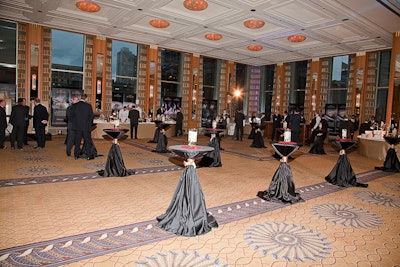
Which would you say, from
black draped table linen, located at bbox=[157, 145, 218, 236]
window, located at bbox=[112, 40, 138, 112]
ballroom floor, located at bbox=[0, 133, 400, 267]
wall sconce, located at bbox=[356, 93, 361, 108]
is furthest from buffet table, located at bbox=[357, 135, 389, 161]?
window, located at bbox=[112, 40, 138, 112]

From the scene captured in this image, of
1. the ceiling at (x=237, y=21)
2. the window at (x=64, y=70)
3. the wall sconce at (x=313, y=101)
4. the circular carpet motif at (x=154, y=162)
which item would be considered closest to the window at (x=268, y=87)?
the wall sconce at (x=313, y=101)

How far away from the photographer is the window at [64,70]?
11.5m

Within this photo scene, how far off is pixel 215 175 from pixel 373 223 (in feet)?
9.34

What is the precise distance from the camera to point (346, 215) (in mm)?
3617

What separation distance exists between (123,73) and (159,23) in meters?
3.87

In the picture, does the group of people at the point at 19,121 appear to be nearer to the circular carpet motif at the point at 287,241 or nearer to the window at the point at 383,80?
the circular carpet motif at the point at 287,241

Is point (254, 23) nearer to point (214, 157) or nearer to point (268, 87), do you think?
point (214, 157)

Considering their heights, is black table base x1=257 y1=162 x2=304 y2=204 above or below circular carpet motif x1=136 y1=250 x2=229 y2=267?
above

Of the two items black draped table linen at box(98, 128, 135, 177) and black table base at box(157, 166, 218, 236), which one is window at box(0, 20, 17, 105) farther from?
black table base at box(157, 166, 218, 236)

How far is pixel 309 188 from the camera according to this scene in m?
4.88

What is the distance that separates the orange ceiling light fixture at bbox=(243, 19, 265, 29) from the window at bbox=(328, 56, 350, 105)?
6113 millimetres

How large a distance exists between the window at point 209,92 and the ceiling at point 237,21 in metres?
2.54

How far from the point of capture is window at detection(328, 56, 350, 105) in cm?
1335

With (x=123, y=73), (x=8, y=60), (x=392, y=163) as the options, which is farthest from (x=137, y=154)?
(x=8, y=60)
